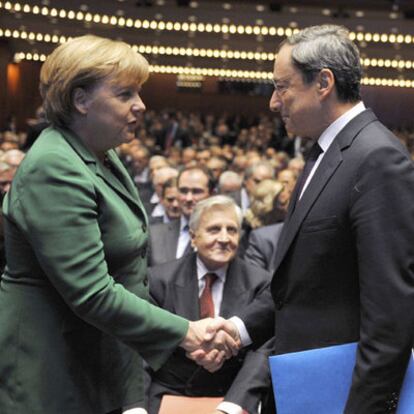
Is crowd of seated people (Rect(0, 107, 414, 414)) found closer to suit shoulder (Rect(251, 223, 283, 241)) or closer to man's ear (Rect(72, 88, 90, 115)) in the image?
suit shoulder (Rect(251, 223, 283, 241))

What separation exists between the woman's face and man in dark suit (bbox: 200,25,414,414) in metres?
0.41

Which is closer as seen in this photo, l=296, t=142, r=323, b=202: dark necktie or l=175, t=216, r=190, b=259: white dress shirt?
l=296, t=142, r=323, b=202: dark necktie

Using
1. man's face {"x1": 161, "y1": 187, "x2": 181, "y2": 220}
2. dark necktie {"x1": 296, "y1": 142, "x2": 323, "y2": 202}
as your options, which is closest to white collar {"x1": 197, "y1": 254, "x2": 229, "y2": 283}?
dark necktie {"x1": 296, "y1": 142, "x2": 323, "y2": 202}

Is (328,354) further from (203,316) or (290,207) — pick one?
(203,316)

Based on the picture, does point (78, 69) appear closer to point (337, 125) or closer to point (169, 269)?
point (337, 125)

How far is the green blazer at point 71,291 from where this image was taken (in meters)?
2.24

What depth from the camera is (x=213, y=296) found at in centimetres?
419

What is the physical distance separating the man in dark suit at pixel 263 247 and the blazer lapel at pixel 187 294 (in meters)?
1.66

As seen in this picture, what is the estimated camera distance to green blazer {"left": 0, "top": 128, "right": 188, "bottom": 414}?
7.36 ft

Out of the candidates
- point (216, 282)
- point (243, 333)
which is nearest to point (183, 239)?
point (216, 282)

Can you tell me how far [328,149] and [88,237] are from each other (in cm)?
68

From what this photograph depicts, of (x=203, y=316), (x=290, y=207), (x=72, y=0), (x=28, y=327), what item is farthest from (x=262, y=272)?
(x=72, y=0)

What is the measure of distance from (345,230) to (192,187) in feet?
16.0

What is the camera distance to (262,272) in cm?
419
